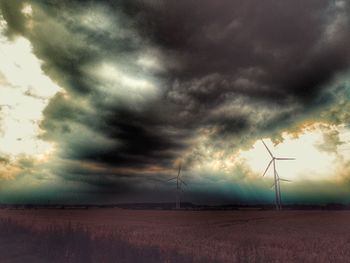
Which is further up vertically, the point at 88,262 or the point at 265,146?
the point at 265,146

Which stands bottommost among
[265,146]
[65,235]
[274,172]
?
[65,235]

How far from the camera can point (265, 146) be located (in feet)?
316

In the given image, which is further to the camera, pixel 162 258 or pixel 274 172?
pixel 274 172

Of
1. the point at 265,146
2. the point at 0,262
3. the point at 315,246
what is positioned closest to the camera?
the point at 0,262

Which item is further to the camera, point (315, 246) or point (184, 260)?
point (315, 246)

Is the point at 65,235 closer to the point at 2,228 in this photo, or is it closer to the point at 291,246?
the point at 2,228

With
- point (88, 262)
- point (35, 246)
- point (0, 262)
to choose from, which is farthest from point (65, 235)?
point (88, 262)

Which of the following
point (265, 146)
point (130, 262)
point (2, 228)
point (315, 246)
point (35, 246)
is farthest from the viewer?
point (265, 146)

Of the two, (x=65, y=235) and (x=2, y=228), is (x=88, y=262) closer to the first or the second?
(x=65, y=235)

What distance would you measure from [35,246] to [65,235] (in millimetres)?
2024

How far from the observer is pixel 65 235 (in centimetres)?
2122

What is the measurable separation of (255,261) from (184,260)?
380 cm

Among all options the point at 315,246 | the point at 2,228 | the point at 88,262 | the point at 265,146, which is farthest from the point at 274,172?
the point at 88,262

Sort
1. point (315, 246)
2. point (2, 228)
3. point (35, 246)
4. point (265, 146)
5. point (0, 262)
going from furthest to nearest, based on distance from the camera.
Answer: point (265, 146)
point (2, 228)
point (315, 246)
point (35, 246)
point (0, 262)
